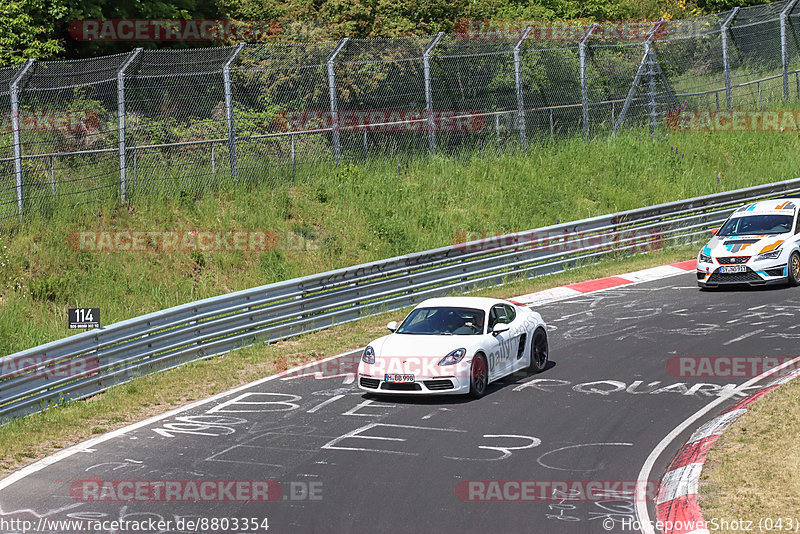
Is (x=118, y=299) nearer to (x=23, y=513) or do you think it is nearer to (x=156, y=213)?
(x=156, y=213)

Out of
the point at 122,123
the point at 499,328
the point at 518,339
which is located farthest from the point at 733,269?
the point at 122,123

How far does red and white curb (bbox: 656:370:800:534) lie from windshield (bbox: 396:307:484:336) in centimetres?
340

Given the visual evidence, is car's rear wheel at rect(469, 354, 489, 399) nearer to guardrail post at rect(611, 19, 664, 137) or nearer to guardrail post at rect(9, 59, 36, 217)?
guardrail post at rect(9, 59, 36, 217)

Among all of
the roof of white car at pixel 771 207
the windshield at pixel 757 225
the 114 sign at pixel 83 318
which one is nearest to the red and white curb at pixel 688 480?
the 114 sign at pixel 83 318

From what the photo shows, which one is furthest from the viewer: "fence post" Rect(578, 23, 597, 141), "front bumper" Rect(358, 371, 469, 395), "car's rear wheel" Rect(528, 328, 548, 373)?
"fence post" Rect(578, 23, 597, 141)

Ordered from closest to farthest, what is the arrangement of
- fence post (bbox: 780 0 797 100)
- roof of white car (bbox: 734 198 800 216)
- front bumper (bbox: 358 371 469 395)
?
front bumper (bbox: 358 371 469 395) < roof of white car (bbox: 734 198 800 216) < fence post (bbox: 780 0 797 100)

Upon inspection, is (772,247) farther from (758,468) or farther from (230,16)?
(230,16)

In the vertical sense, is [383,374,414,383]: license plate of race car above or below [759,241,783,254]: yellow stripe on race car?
below

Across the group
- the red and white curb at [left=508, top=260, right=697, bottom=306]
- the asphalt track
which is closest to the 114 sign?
the asphalt track

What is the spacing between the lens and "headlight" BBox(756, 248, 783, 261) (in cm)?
1925

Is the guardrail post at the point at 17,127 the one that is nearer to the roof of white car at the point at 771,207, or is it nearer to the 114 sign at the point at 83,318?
the 114 sign at the point at 83,318

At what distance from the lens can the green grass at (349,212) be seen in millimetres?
17609

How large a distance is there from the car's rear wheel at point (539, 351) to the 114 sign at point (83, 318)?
6.18 m

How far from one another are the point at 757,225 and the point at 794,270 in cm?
132
